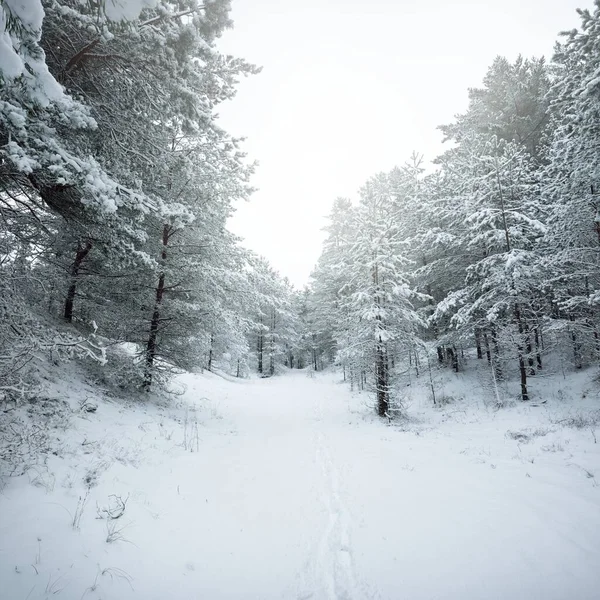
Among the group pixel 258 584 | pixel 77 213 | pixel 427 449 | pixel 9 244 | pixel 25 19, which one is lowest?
pixel 258 584

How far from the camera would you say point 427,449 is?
8.84m

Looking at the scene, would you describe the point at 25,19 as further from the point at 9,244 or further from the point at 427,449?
the point at 427,449

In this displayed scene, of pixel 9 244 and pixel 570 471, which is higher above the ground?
pixel 9 244

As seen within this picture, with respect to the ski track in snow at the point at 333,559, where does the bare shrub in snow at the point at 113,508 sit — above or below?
above

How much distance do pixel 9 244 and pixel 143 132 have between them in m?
3.30

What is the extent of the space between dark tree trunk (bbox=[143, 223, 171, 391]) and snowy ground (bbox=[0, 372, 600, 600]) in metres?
1.81

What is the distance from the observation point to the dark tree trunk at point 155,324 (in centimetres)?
1040

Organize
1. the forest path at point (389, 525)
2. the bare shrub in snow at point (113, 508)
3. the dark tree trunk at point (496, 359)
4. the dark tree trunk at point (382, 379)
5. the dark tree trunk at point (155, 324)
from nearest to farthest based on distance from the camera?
the forest path at point (389, 525) < the bare shrub in snow at point (113, 508) < the dark tree trunk at point (155, 324) < the dark tree trunk at point (382, 379) < the dark tree trunk at point (496, 359)

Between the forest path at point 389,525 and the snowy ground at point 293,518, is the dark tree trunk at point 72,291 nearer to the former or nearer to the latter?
the snowy ground at point 293,518

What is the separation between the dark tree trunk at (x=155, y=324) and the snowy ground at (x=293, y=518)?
1.81 meters

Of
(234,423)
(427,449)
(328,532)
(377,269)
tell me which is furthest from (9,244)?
(377,269)

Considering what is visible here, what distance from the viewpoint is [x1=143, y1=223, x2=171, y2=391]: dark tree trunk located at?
409 inches

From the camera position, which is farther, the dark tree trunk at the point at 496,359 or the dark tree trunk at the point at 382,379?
the dark tree trunk at the point at 496,359

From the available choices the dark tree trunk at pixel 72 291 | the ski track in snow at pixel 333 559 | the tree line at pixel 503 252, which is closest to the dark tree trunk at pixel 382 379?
the tree line at pixel 503 252
